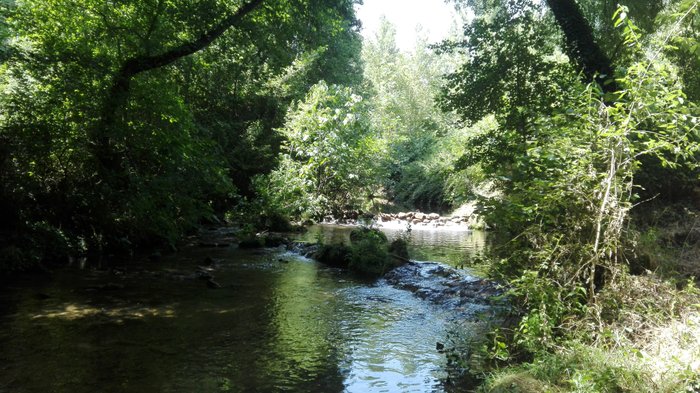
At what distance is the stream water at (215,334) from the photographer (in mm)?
5062

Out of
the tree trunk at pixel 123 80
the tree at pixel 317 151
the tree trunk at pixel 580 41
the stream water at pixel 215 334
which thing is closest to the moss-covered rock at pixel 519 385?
the stream water at pixel 215 334

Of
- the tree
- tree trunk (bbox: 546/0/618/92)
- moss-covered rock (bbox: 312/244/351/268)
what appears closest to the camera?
tree trunk (bbox: 546/0/618/92)

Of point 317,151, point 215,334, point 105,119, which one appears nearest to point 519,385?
point 215,334

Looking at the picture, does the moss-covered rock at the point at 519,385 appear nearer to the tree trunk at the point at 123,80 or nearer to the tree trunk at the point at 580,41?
the tree trunk at the point at 123,80

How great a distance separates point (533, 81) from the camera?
42.7 ft

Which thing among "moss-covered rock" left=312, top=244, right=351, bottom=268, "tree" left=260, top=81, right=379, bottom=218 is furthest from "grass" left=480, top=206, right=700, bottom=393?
"tree" left=260, top=81, right=379, bottom=218

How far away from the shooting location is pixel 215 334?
6.55 meters

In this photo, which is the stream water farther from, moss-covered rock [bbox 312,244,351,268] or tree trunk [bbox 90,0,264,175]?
tree trunk [bbox 90,0,264,175]

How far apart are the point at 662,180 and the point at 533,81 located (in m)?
4.11

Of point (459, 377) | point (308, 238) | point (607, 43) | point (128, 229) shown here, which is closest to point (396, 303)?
point (459, 377)

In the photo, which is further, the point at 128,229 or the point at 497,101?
the point at 497,101

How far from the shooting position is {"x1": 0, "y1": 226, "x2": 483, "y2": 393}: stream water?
5.06m

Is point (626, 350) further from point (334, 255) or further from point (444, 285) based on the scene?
point (334, 255)

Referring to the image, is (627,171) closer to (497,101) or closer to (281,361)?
(281,361)
